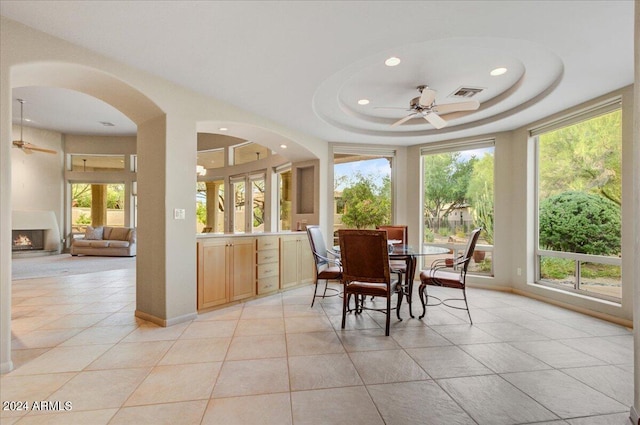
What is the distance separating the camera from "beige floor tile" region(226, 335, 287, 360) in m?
2.44

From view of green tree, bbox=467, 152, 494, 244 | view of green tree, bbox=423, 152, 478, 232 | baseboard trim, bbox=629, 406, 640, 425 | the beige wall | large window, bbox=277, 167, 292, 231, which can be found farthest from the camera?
the beige wall

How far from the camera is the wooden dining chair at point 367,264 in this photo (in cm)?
290

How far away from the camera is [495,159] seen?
4887 millimetres

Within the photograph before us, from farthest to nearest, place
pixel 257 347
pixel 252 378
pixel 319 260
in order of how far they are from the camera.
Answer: pixel 319 260, pixel 257 347, pixel 252 378

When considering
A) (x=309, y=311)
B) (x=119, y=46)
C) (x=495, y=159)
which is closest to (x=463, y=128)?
(x=495, y=159)

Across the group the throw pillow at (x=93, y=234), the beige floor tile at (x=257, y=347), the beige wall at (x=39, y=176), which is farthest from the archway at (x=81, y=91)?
the beige wall at (x=39, y=176)

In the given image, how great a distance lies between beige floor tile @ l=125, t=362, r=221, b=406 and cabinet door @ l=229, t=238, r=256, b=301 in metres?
1.66

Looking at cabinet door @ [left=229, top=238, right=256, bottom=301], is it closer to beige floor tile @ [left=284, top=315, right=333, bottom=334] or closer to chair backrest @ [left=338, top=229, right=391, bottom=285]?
beige floor tile @ [left=284, top=315, right=333, bottom=334]

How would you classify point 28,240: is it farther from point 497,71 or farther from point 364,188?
point 497,71

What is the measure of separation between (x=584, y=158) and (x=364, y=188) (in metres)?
Answer: 3.25

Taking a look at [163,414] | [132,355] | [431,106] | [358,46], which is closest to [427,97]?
[431,106]

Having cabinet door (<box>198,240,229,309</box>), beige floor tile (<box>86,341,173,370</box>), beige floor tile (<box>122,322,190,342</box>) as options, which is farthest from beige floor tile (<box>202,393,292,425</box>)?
cabinet door (<box>198,240,229,309</box>)

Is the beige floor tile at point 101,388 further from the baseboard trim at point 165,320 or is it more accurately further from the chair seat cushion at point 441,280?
the chair seat cushion at point 441,280

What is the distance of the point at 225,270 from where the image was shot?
3.79 metres
